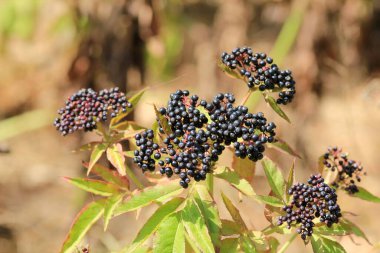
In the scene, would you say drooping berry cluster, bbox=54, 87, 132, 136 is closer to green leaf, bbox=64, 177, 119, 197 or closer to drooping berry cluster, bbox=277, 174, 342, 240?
green leaf, bbox=64, 177, 119, 197

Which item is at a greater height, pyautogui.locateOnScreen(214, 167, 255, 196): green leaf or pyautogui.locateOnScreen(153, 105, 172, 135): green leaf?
pyautogui.locateOnScreen(153, 105, 172, 135): green leaf

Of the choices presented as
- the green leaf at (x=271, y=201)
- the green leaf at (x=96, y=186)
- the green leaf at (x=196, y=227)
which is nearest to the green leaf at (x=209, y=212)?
the green leaf at (x=196, y=227)

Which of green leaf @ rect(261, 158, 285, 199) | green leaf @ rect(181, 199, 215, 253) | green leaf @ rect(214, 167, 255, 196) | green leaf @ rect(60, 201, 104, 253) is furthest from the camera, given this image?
green leaf @ rect(60, 201, 104, 253)

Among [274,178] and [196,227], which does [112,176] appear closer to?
[196,227]

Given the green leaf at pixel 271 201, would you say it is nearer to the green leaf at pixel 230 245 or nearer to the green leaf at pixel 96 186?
the green leaf at pixel 230 245

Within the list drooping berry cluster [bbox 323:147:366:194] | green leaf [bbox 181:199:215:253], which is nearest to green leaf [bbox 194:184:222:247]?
green leaf [bbox 181:199:215:253]

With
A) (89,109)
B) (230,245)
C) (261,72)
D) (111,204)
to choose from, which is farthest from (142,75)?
(230,245)
